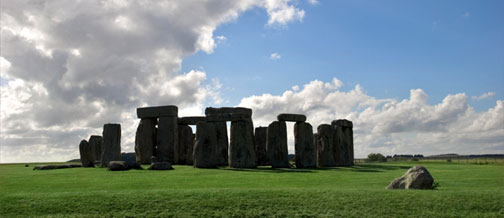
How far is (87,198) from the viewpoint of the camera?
428 inches

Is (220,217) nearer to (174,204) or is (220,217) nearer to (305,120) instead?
(174,204)

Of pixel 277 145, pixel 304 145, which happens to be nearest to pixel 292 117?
pixel 304 145

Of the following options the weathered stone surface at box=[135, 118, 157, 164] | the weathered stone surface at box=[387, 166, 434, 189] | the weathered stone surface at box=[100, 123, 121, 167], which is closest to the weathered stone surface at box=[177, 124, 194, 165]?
the weathered stone surface at box=[135, 118, 157, 164]

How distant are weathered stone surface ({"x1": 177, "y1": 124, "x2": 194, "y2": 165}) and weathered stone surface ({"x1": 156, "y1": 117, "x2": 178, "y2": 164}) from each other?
0.82 m

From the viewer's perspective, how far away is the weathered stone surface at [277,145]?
22844 mm

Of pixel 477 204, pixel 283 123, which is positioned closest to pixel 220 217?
pixel 477 204

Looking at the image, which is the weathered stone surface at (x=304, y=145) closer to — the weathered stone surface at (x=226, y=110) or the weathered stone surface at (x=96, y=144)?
the weathered stone surface at (x=226, y=110)

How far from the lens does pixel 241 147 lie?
875 inches

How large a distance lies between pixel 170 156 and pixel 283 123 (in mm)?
8198

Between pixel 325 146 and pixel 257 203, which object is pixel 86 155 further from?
pixel 257 203

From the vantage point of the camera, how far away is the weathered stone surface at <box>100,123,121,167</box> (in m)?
24.4

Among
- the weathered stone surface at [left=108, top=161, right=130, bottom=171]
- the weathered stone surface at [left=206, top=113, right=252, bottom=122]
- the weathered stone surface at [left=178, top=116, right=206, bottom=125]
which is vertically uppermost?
the weathered stone surface at [left=178, top=116, right=206, bottom=125]

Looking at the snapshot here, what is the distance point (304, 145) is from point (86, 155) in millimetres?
12261

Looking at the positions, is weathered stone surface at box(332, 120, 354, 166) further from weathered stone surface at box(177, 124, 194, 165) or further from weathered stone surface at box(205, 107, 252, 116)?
weathered stone surface at box(177, 124, 194, 165)
